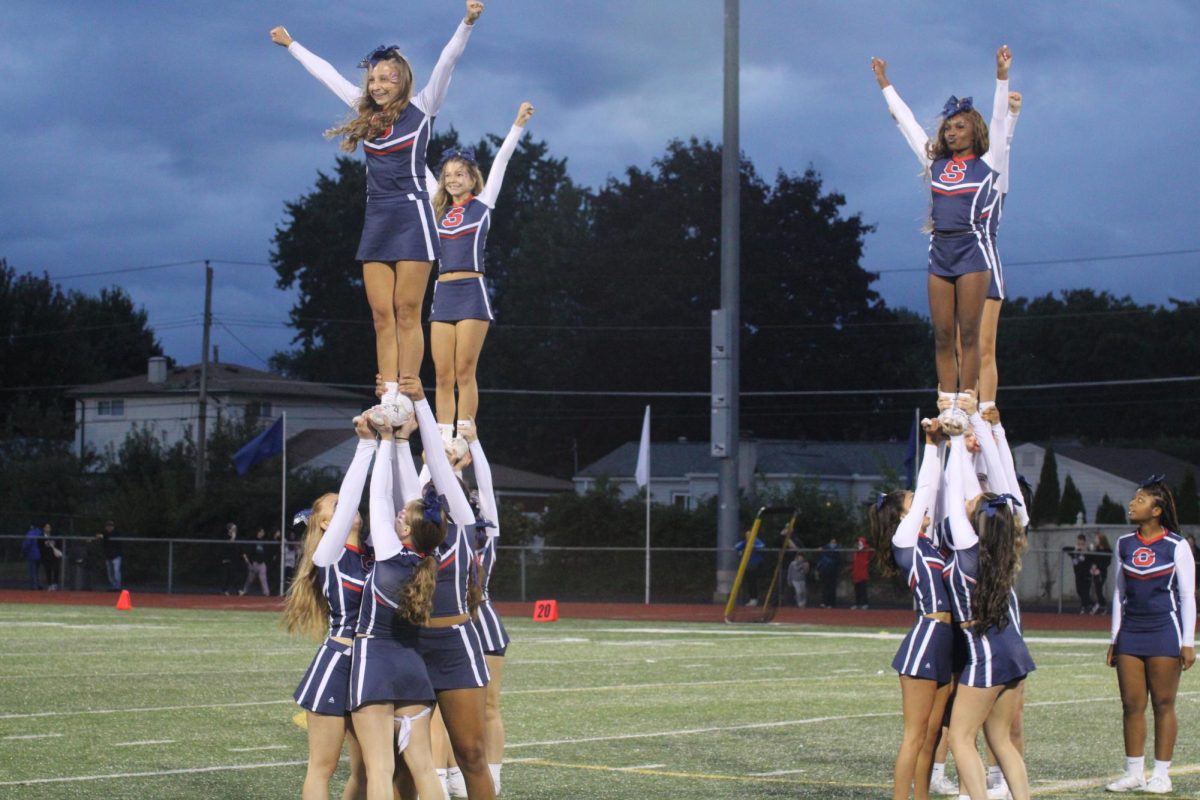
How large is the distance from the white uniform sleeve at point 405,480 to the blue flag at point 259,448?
102ft

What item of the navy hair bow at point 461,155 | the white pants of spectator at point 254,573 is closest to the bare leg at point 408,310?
the navy hair bow at point 461,155

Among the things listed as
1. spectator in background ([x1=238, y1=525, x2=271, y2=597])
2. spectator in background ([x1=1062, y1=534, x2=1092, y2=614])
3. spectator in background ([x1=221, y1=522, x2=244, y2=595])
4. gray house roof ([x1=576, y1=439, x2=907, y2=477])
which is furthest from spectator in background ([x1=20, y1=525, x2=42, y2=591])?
gray house roof ([x1=576, y1=439, x2=907, y2=477])

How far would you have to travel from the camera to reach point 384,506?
290 inches

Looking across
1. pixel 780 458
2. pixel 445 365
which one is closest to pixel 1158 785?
pixel 445 365

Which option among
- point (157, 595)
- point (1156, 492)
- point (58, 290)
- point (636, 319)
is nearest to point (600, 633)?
point (157, 595)

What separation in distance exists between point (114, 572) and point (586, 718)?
991 inches

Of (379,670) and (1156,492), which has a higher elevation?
(1156,492)

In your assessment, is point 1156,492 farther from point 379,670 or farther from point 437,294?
point 379,670

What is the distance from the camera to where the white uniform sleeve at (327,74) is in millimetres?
8078

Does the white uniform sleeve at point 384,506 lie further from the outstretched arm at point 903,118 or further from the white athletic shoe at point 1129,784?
the white athletic shoe at point 1129,784

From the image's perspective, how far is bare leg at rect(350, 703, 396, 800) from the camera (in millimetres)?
7082

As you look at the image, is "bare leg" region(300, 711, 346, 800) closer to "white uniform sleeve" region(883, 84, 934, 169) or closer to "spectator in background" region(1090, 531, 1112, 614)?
"white uniform sleeve" region(883, 84, 934, 169)

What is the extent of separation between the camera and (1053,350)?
69750 mm

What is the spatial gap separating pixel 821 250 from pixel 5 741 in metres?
48.0
